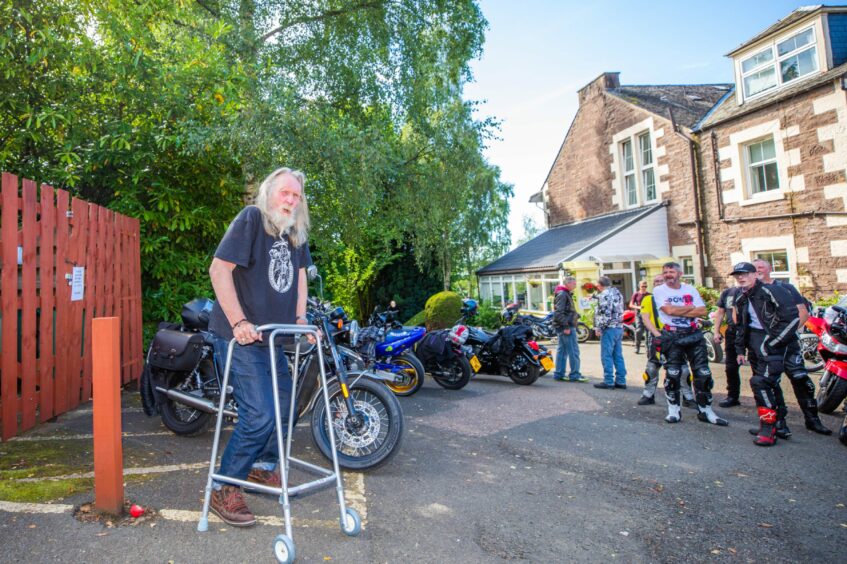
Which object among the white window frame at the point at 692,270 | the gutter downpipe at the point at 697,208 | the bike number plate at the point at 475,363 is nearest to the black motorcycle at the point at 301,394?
the bike number plate at the point at 475,363

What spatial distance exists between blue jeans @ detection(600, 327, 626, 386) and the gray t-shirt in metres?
6.38

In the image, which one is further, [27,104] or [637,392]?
[637,392]

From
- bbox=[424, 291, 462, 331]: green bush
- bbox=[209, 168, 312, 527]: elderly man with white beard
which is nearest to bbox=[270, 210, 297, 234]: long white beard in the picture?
bbox=[209, 168, 312, 527]: elderly man with white beard

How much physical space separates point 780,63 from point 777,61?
110 millimetres

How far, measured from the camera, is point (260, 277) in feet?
10.4

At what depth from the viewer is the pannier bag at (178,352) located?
488cm

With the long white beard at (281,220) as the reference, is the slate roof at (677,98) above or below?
Result: above

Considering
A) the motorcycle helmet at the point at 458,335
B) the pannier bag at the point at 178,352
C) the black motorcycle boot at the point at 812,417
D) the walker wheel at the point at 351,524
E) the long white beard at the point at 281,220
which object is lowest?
the black motorcycle boot at the point at 812,417

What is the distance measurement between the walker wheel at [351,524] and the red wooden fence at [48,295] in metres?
3.49

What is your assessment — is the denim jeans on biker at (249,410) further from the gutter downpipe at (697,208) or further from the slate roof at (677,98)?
the slate roof at (677,98)

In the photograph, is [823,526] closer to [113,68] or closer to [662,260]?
[113,68]

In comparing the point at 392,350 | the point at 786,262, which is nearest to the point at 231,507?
the point at 392,350

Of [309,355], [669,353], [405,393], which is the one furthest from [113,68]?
[669,353]

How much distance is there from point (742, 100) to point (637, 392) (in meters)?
A: 12.1
